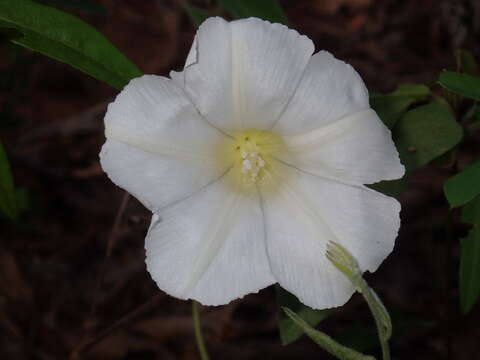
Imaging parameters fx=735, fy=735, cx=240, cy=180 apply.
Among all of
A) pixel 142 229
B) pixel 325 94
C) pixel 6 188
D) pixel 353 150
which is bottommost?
pixel 142 229

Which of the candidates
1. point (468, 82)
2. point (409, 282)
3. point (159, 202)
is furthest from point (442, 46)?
point (159, 202)

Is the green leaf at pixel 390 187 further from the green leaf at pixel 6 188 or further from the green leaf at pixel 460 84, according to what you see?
the green leaf at pixel 6 188

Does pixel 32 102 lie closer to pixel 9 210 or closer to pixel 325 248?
pixel 9 210

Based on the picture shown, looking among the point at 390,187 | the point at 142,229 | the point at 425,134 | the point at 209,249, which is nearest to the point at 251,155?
the point at 209,249

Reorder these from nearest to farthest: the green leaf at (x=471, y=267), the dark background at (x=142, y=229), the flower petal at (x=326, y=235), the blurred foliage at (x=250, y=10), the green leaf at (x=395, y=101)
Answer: the flower petal at (x=326, y=235) < the green leaf at (x=471, y=267) < the green leaf at (x=395, y=101) < the blurred foliage at (x=250, y=10) < the dark background at (x=142, y=229)

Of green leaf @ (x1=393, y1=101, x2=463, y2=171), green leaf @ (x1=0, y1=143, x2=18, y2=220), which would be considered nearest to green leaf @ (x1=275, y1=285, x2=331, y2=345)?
green leaf @ (x1=393, y1=101, x2=463, y2=171)

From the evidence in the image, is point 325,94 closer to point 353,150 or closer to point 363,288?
point 353,150

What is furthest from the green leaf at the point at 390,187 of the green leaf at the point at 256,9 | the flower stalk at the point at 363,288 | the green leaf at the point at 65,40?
the green leaf at the point at 65,40
